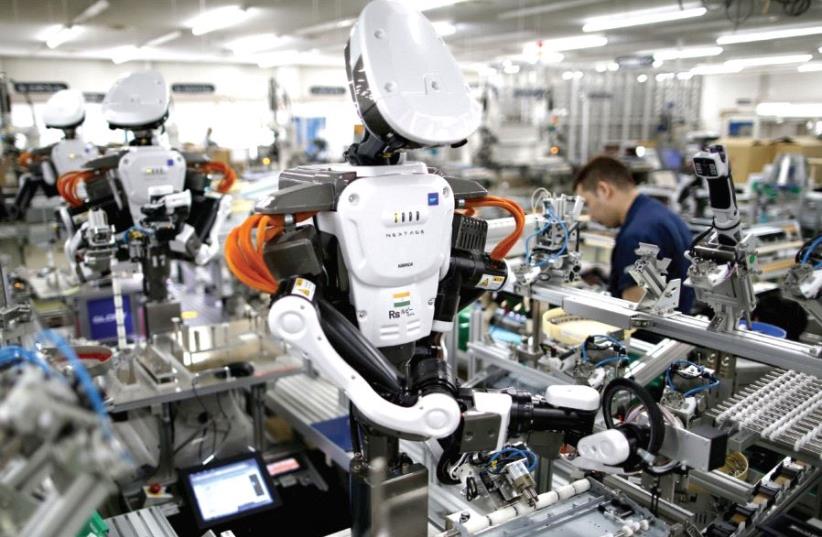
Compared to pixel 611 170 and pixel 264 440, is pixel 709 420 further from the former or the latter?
pixel 264 440

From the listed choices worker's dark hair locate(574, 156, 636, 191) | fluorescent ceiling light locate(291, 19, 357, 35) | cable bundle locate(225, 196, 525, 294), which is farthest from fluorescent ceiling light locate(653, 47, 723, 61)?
cable bundle locate(225, 196, 525, 294)

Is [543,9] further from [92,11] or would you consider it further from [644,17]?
[92,11]

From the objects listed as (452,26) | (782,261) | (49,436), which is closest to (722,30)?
(452,26)

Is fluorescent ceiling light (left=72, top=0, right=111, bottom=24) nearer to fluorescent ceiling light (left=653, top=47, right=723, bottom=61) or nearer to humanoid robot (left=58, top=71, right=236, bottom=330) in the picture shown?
humanoid robot (left=58, top=71, right=236, bottom=330)

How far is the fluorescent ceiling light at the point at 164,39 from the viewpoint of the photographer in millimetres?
11836

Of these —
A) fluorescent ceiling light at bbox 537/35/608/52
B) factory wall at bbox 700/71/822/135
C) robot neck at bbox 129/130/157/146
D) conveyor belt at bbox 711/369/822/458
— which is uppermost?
fluorescent ceiling light at bbox 537/35/608/52

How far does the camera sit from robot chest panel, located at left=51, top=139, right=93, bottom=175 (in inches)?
234

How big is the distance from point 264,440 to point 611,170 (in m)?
2.59

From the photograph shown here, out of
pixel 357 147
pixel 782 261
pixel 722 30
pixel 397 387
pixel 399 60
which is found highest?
pixel 722 30

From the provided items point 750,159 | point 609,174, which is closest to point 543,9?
point 750,159

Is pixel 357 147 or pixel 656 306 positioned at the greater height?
pixel 357 147

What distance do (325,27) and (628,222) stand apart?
8533 millimetres

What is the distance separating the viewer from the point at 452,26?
11.1m

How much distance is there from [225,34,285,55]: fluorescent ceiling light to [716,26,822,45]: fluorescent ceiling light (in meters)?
7.90
